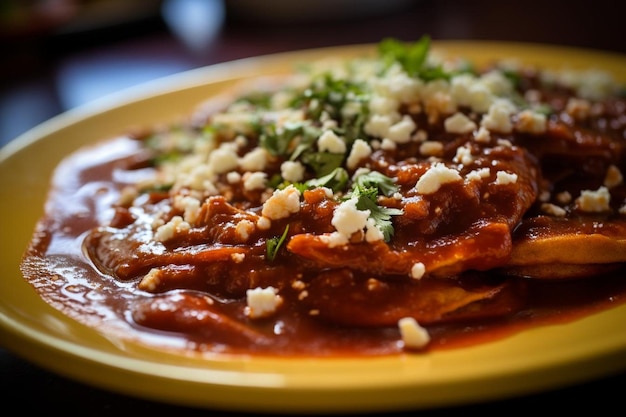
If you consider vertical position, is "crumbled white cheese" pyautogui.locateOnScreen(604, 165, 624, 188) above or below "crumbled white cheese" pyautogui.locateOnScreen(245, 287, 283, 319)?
above

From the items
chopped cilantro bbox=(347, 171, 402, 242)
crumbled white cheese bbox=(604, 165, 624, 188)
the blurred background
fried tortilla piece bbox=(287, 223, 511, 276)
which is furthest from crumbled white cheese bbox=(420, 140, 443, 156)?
→ the blurred background

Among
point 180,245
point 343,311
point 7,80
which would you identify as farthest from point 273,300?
point 7,80

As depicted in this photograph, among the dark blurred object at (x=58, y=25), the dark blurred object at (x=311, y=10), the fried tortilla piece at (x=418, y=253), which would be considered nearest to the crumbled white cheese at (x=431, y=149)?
the fried tortilla piece at (x=418, y=253)

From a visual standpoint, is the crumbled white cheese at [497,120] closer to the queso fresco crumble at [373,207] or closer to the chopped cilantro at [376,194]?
the queso fresco crumble at [373,207]

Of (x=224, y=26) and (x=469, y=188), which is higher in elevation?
(x=224, y=26)

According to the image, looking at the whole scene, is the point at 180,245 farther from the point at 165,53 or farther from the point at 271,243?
the point at 165,53

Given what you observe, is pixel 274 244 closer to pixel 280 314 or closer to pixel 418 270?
pixel 280 314

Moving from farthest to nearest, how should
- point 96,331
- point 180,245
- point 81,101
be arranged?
point 81,101 → point 180,245 → point 96,331

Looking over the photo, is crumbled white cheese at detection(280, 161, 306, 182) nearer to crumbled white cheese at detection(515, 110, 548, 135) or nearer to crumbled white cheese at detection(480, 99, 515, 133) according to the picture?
crumbled white cheese at detection(480, 99, 515, 133)
